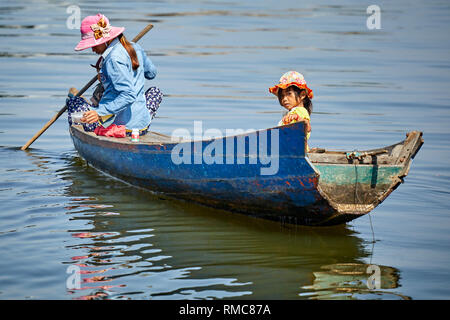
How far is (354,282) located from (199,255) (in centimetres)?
123

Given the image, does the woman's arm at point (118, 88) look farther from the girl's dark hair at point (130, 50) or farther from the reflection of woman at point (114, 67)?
the girl's dark hair at point (130, 50)

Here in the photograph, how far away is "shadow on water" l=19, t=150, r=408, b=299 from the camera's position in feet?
17.2

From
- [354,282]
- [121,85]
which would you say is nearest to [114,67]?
[121,85]

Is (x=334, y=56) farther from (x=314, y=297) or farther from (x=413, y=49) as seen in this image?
(x=314, y=297)

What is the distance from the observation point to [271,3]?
2631 centimetres

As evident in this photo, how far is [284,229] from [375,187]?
92cm

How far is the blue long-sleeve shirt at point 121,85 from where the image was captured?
714 cm

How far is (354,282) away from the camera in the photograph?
5.47 metres

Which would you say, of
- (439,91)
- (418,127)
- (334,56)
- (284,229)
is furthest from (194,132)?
(334,56)

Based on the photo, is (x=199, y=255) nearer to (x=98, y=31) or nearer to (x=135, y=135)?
(x=135, y=135)

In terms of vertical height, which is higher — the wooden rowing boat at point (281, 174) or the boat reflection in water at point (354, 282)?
the wooden rowing boat at point (281, 174)

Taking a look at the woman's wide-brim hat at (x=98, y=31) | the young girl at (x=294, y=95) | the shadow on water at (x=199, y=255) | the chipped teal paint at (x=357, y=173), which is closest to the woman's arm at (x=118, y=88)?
the woman's wide-brim hat at (x=98, y=31)

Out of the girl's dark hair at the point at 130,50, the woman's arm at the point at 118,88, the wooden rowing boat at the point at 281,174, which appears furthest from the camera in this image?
the girl's dark hair at the point at 130,50
